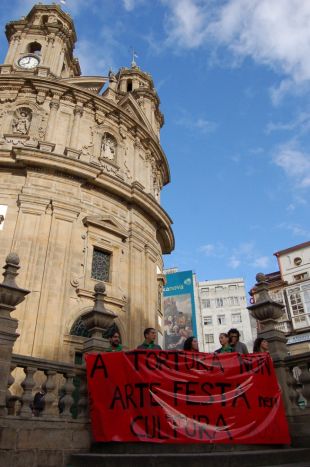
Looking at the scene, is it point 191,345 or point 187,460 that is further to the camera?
point 191,345

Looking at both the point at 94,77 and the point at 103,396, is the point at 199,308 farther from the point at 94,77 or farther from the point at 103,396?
the point at 103,396

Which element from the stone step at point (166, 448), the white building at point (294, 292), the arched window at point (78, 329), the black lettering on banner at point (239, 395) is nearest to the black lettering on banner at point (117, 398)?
the stone step at point (166, 448)

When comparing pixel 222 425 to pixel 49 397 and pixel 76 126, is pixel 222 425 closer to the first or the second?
pixel 49 397

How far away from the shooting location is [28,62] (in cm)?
2266

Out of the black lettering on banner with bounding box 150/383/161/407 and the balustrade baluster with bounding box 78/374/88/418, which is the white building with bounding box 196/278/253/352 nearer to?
the balustrade baluster with bounding box 78/374/88/418

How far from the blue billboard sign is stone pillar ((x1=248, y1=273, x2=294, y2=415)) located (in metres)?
28.2

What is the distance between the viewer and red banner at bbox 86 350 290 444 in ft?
20.2

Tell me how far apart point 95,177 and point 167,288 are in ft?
72.9

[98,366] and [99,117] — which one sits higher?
[99,117]

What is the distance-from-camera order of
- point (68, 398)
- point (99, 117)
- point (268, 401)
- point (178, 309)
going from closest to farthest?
point (68, 398)
point (268, 401)
point (99, 117)
point (178, 309)

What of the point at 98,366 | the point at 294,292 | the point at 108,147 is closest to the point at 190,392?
the point at 98,366

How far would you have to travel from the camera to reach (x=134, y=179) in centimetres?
2022

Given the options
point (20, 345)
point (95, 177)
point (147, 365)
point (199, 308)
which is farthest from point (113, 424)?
point (199, 308)

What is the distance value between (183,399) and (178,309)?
101 ft
